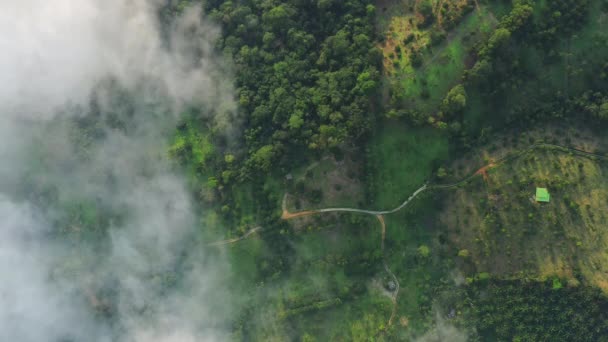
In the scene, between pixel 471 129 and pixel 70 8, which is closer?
pixel 471 129

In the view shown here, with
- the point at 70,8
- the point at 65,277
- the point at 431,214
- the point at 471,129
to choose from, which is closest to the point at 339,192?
the point at 431,214

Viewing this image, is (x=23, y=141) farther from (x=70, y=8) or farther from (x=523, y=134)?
(x=523, y=134)

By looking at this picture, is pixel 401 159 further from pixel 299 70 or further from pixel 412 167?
pixel 299 70

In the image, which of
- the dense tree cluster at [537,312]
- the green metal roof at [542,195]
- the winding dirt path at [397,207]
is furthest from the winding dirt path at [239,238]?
the green metal roof at [542,195]

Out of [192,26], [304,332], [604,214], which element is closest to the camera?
[604,214]

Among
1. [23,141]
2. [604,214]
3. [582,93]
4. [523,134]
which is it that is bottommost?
[604,214]

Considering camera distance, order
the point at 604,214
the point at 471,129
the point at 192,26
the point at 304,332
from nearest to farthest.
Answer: the point at 604,214
the point at 471,129
the point at 304,332
the point at 192,26

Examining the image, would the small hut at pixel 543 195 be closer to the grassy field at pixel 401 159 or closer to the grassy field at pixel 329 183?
the grassy field at pixel 401 159
